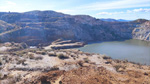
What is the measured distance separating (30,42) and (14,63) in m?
27.5

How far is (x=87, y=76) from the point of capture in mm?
12734

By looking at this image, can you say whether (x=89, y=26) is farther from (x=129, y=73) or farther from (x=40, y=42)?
(x=129, y=73)

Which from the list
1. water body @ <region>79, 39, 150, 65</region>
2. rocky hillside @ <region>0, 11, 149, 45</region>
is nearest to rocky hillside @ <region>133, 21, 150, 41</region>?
rocky hillside @ <region>0, 11, 149, 45</region>

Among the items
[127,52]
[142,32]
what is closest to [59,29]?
[127,52]

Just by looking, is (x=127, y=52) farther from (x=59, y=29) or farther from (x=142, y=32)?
(x=142, y=32)

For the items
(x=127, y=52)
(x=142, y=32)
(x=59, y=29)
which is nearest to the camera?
(x=127, y=52)

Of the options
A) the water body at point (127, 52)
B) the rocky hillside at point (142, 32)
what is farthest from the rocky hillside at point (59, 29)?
the water body at point (127, 52)

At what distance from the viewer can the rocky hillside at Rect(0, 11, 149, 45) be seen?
149 ft

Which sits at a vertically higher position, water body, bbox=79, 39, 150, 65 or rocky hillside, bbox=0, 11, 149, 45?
rocky hillside, bbox=0, 11, 149, 45

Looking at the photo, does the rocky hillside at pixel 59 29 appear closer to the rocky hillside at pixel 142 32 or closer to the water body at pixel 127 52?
the rocky hillside at pixel 142 32

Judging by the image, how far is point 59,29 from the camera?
177ft

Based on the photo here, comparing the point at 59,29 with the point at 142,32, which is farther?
the point at 142,32

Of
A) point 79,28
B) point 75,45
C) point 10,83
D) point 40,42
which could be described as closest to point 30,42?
point 40,42

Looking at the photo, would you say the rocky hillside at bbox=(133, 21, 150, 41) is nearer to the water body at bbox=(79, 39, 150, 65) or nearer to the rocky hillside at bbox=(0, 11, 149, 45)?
the rocky hillside at bbox=(0, 11, 149, 45)
